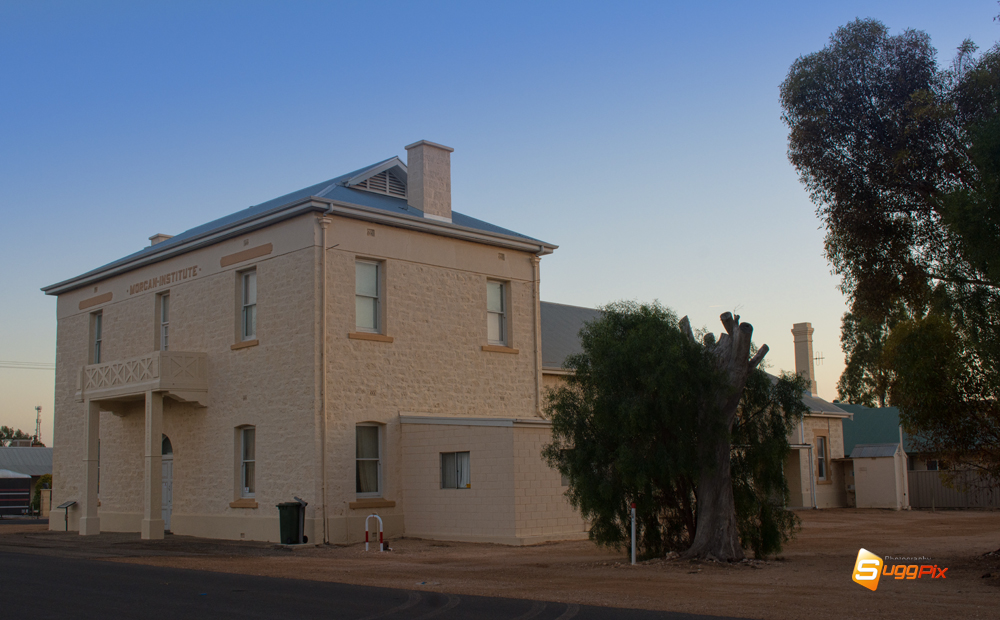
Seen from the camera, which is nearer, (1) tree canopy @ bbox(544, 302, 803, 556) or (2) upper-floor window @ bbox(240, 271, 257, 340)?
(1) tree canopy @ bbox(544, 302, 803, 556)

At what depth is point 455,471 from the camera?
21.8 m

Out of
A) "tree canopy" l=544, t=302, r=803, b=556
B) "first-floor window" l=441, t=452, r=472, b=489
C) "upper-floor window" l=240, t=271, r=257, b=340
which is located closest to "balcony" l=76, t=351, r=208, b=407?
"upper-floor window" l=240, t=271, r=257, b=340

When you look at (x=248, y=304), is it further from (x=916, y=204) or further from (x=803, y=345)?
(x=803, y=345)

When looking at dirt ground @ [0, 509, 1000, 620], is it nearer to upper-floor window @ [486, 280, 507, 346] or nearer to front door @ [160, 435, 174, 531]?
front door @ [160, 435, 174, 531]

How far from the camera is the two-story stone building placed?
21.3 meters

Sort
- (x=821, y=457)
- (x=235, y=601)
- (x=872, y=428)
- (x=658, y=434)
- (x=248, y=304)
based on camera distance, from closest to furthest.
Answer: (x=235, y=601)
(x=658, y=434)
(x=248, y=304)
(x=821, y=457)
(x=872, y=428)

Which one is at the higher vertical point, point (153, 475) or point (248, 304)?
point (248, 304)

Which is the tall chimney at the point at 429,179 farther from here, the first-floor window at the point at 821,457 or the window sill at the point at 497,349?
the first-floor window at the point at 821,457

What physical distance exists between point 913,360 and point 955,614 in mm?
5255

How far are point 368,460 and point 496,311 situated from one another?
5.78m

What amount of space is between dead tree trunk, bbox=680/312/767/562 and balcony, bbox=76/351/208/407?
45.3ft

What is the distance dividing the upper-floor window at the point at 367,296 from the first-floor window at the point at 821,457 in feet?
70.1

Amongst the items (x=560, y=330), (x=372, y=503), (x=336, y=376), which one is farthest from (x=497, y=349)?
(x=560, y=330)

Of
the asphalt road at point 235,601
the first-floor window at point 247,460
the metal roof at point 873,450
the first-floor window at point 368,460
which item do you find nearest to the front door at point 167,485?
the first-floor window at point 247,460
